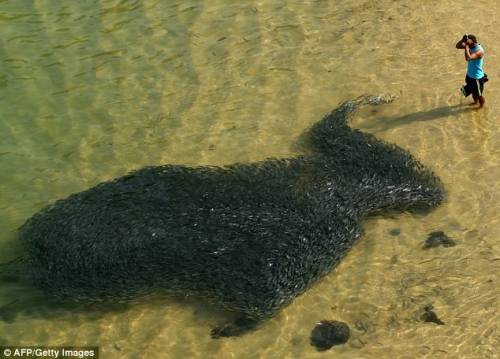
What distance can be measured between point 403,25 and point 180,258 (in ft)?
21.5

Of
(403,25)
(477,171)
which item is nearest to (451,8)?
(403,25)

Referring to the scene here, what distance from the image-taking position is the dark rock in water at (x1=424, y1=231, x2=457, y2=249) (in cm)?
726

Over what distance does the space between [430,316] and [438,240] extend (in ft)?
3.62

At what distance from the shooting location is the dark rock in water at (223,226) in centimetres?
673

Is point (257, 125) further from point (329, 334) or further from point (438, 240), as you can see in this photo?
point (329, 334)

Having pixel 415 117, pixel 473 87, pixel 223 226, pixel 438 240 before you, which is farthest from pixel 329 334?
pixel 473 87

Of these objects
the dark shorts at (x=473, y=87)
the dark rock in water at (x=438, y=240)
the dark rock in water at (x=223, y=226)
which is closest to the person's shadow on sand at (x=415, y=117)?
the dark shorts at (x=473, y=87)

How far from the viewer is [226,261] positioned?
679 centimetres

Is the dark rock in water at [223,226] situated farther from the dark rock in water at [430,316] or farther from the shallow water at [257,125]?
the dark rock in water at [430,316]

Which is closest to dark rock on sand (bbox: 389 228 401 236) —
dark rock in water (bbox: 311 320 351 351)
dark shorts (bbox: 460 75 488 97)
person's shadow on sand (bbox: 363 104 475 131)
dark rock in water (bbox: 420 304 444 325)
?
dark rock in water (bbox: 420 304 444 325)

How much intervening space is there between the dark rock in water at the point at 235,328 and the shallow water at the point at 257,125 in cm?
8

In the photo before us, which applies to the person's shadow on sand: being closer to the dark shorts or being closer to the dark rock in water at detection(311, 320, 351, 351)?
the dark shorts

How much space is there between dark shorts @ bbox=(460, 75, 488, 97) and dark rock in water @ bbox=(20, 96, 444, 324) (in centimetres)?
168

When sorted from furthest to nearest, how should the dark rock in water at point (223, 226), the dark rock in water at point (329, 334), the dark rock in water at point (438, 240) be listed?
the dark rock in water at point (438, 240) < the dark rock in water at point (223, 226) < the dark rock in water at point (329, 334)
